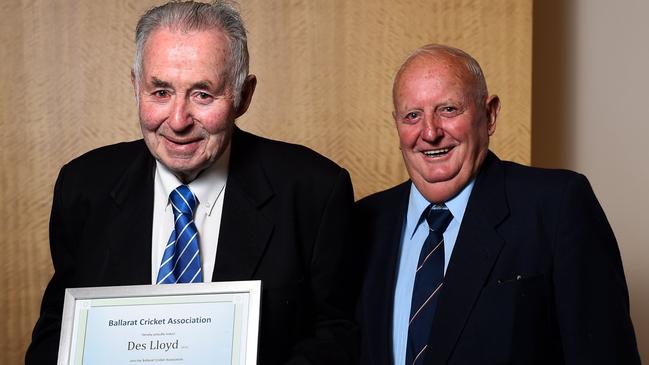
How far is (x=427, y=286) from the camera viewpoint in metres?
2.51

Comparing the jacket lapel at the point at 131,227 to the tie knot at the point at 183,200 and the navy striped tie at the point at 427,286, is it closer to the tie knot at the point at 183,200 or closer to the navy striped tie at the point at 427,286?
the tie knot at the point at 183,200

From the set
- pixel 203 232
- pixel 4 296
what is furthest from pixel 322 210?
pixel 4 296

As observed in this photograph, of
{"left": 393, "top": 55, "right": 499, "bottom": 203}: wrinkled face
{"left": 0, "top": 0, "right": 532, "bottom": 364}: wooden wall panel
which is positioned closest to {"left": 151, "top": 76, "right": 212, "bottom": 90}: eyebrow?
{"left": 393, "top": 55, "right": 499, "bottom": 203}: wrinkled face

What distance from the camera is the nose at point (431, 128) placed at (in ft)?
8.35

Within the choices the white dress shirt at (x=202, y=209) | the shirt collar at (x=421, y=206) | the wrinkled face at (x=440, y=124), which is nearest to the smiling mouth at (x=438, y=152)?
the wrinkled face at (x=440, y=124)

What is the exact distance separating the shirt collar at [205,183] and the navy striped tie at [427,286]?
555mm

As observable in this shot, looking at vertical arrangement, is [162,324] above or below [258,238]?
below

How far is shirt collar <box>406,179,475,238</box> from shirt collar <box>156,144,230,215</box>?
0.53m

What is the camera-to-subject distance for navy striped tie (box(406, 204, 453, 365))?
2465 millimetres

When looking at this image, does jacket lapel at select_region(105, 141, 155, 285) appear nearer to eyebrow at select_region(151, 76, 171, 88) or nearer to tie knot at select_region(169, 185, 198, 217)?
tie knot at select_region(169, 185, 198, 217)

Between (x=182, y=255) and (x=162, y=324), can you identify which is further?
(x=182, y=255)

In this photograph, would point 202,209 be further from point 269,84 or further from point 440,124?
point 269,84

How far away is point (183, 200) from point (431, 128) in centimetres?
66

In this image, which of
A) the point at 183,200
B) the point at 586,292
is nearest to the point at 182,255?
the point at 183,200
